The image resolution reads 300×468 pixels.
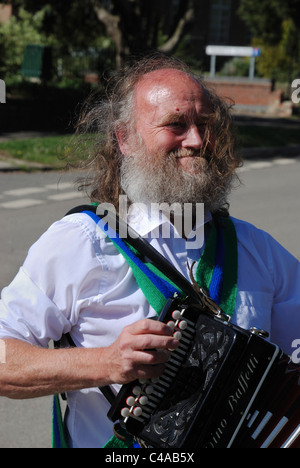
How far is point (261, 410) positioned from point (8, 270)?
523 centimetres

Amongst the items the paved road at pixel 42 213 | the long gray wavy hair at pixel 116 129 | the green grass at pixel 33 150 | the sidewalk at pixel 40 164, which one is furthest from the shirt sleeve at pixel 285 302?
the green grass at pixel 33 150

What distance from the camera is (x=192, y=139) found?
197cm

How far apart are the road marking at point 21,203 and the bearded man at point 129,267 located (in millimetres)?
7379

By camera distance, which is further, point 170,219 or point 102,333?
point 170,219

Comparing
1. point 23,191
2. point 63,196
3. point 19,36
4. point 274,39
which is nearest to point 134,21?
point 19,36

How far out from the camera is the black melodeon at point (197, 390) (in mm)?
1619

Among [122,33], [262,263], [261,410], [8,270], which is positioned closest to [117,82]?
[262,263]

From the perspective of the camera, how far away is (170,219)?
204cm

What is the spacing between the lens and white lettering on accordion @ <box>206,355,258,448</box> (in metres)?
1.63

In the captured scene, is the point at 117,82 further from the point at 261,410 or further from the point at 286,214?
the point at 286,214

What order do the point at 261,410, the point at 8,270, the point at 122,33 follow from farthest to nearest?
the point at 122,33
the point at 8,270
the point at 261,410

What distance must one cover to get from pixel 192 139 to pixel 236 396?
75 cm

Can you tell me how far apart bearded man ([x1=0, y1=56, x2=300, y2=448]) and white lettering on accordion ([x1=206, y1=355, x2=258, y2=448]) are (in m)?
0.19

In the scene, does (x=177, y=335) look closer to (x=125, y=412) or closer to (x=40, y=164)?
(x=125, y=412)
